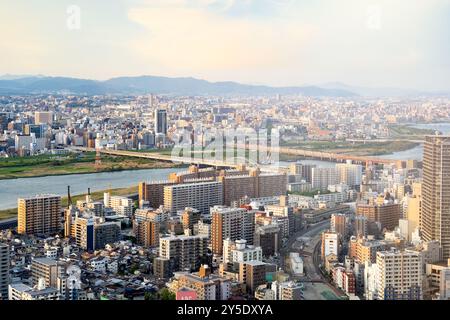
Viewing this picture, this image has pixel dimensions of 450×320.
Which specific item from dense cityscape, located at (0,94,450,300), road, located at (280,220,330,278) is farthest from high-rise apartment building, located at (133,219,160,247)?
road, located at (280,220,330,278)

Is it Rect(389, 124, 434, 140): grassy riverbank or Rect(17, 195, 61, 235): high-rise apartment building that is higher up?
Rect(389, 124, 434, 140): grassy riverbank

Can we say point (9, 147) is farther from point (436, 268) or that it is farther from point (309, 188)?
point (436, 268)

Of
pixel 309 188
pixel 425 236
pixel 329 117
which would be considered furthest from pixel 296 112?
pixel 425 236

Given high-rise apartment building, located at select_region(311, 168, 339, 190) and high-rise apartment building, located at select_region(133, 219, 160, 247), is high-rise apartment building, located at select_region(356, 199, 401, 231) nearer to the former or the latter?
high-rise apartment building, located at select_region(311, 168, 339, 190)

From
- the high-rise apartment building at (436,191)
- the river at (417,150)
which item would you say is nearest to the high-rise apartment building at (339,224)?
the high-rise apartment building at (436,191)

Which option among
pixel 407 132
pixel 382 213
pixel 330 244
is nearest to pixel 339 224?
pixel 382 213

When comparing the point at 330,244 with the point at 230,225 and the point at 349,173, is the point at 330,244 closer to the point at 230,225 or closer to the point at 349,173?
the point at 230,225

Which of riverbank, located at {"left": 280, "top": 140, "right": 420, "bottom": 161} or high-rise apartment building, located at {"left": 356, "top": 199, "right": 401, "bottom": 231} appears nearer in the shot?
high-rise apartment building, located at {"left": 356, "top": 199, "right": 401, "bottom": 231}
